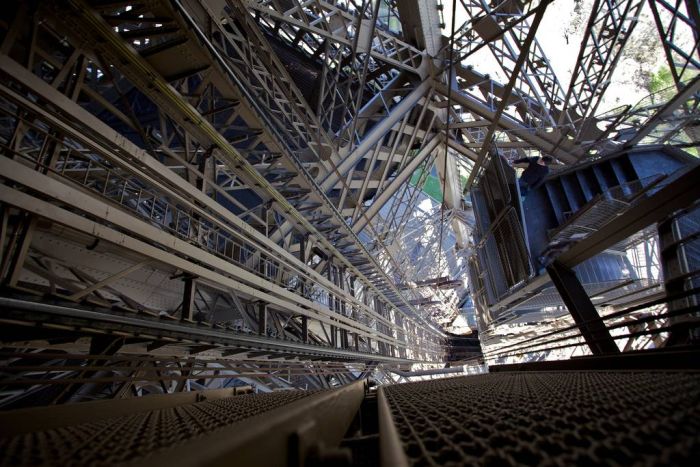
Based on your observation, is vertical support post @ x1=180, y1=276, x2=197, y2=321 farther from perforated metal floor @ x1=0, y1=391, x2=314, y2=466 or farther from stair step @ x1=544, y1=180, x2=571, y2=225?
stair step @ x1=544, y1=180, x2=571, y2=225

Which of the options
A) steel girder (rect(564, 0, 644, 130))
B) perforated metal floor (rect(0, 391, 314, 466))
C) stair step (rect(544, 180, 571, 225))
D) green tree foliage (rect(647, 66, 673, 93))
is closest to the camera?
perforated metal floor (rect(0, 391, 314, 466))

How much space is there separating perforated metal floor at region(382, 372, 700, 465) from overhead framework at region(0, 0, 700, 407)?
2.50 m

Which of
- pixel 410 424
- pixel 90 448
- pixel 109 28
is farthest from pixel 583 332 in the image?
pixel 109 28

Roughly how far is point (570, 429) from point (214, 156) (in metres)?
5.08

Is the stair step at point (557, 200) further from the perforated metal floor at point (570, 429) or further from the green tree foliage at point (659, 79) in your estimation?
the green tree foliage at point (659, 79)

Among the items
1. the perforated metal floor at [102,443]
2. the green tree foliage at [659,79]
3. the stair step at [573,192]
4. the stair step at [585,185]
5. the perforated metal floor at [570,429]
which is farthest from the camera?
the green tree foliage at [659,79]

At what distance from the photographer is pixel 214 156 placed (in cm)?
488

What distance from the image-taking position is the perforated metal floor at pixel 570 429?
71 cm

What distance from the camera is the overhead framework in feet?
9.02

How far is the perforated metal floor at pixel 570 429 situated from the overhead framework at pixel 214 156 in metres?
2.50

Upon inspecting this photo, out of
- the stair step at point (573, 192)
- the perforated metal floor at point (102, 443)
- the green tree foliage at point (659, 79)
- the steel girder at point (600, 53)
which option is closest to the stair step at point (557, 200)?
the stair step at point (573, 192)

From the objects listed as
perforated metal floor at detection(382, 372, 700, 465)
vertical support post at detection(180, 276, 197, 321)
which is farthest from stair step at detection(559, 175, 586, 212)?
vertical support post at detection(180, 276, 197, 321)

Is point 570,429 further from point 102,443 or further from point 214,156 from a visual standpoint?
point 214,156

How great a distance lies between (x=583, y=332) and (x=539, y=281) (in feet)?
16.2
